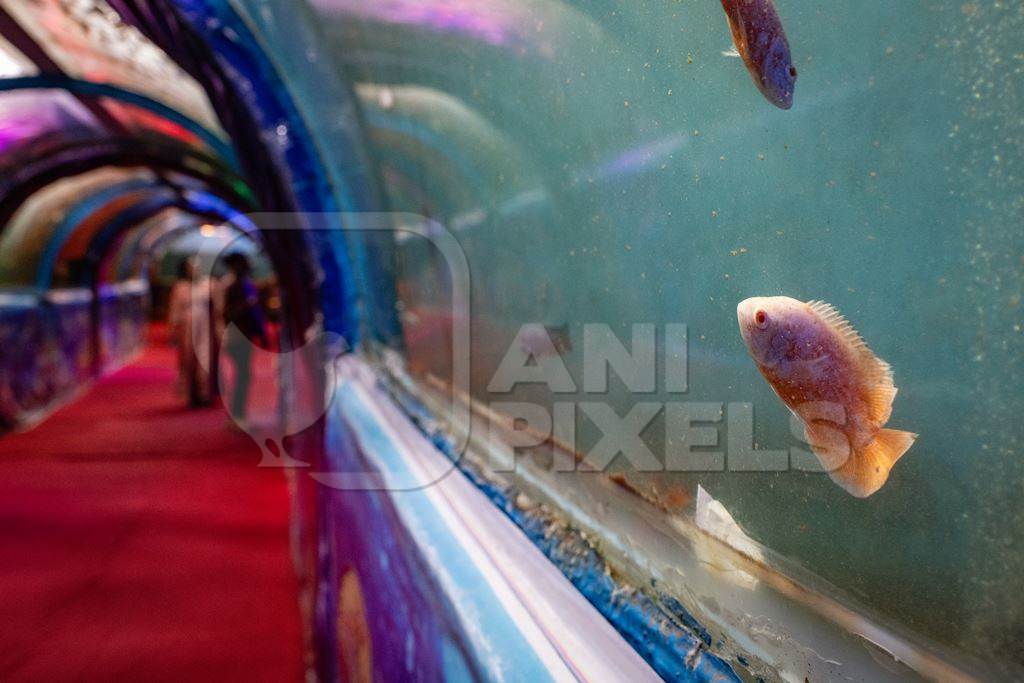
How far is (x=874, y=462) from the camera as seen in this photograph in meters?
0.56

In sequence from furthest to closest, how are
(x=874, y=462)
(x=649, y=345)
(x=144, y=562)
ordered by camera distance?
(x=144, y=562), (x=649, y=345), (x=874, y=462)

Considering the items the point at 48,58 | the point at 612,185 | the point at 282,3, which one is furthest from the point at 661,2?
the point at 48,58

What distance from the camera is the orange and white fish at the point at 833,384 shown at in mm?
551

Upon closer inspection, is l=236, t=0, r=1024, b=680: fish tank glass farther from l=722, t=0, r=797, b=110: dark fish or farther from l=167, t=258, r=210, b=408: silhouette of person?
l=167, t=258, r=210, b=408: silhouette of person

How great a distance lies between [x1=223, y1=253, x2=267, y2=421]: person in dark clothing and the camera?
764 centimetres

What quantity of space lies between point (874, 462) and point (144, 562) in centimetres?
466

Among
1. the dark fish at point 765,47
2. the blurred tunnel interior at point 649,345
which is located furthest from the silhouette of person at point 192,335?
the dark fish at point 765,47

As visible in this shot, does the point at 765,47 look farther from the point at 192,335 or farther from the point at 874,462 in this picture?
the point at 192,335

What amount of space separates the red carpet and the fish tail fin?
3201 mm

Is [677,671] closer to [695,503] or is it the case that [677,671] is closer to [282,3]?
[695,503]

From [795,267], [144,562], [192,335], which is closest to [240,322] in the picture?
[192,335]

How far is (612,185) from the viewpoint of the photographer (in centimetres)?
105

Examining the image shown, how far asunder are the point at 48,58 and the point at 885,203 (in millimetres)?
6534

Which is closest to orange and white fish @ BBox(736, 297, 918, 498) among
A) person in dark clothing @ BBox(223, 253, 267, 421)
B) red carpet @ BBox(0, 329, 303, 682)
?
red carpet @ BBox(0, 329, 303, 682)
